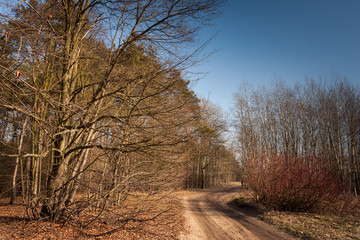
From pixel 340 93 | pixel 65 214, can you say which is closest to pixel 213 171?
pixel 340 93

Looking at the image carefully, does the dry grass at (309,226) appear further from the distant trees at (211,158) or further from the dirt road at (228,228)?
the distant trees at (211,158)

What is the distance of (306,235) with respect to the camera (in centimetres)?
575

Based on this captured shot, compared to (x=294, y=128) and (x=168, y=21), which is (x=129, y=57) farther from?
(x=294, y=128)

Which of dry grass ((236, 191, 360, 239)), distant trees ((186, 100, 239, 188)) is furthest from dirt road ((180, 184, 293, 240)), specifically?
distant trees ((186, 100, 239, 188))

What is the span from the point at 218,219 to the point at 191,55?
23.5 ft

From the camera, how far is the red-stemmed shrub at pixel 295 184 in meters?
9.11

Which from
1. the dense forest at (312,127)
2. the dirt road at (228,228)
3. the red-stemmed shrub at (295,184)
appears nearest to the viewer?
the dirt road at (228,228)

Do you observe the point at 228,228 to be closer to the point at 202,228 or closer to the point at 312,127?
the point at 202,228

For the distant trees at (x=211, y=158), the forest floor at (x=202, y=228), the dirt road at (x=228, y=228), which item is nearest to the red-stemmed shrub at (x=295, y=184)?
the forest floor at (x=202, y=228)

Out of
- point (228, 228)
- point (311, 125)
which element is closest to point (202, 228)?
point (228, 228)

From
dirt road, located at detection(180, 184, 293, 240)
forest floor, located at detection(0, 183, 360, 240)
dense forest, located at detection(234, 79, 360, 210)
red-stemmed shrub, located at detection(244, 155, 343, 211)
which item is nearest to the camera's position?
forest floor, located at detection(0, 183, 360, 240)

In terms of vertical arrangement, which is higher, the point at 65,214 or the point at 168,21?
the point at 168,21

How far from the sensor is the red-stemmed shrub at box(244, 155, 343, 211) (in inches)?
359

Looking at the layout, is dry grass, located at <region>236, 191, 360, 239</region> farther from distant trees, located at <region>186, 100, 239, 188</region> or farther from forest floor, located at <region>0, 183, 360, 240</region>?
distant trees, located at <region>186, 100, 239, 188</region>
